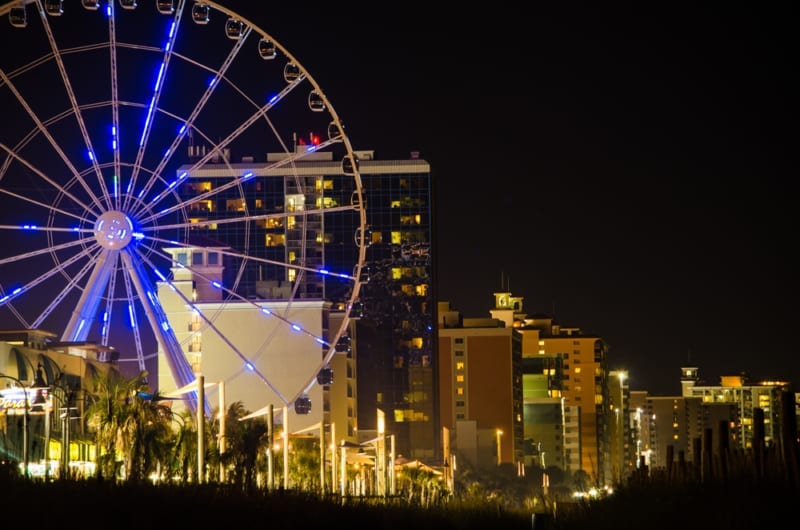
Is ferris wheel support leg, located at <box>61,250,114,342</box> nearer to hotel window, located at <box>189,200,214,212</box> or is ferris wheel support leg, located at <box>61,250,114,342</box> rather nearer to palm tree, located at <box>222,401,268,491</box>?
palm tree, located at <box>222,401,268,491</box>

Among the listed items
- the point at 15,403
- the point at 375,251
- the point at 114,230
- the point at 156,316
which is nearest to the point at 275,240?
the point at 375,251

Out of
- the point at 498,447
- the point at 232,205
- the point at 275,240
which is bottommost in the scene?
the point at 498,447

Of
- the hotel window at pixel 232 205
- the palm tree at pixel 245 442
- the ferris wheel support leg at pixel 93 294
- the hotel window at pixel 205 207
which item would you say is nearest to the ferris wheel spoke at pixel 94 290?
the ferris wheel support leg at pixel 93 294

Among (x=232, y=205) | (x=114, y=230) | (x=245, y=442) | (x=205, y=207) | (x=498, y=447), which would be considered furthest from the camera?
(x=498, y=447)

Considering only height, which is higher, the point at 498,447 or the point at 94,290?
the point at 94,290

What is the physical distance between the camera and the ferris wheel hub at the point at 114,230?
6084 cm

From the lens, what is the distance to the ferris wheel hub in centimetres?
6084

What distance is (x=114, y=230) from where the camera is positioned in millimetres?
61000

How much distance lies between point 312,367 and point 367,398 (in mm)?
24003

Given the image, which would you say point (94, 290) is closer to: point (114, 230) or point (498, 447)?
point (114, 230)

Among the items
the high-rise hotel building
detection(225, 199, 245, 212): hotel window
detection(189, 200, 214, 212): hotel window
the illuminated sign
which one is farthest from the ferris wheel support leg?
detection(189, 200, 214, 212): hotel window

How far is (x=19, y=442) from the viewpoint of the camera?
6275 cm

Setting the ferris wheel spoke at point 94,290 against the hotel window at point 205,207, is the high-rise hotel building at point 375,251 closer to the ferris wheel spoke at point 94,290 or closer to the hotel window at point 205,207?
the hotel window at point 205,207

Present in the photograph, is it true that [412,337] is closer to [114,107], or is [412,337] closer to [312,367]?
[312,367]
